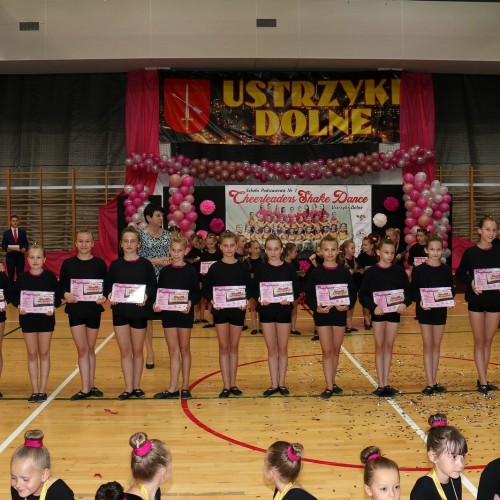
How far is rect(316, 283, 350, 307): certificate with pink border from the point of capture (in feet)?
22.7

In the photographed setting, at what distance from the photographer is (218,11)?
15.8 m

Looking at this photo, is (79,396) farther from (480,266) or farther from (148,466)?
(480,266)

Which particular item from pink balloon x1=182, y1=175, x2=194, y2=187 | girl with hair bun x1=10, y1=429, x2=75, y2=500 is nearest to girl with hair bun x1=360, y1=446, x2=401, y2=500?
girl with hair bun x1=10, y1=429, x2=75, y2=500

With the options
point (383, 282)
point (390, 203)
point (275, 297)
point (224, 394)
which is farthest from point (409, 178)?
point (224, 394)

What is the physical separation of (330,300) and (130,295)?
82.0 inches

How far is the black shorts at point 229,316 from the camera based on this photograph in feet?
23.0

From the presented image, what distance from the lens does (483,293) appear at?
278 inches

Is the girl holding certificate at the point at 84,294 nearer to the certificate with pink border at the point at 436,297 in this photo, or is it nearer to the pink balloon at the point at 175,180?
the certificate with pink border at the point at 436,297

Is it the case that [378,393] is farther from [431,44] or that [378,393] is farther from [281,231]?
[431,44]

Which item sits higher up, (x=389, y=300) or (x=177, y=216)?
(x=177, y=216)

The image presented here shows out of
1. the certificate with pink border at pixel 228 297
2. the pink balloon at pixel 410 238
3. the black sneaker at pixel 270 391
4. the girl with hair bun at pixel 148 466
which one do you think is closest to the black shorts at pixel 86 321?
the certificate with pink border at pixel 228 297

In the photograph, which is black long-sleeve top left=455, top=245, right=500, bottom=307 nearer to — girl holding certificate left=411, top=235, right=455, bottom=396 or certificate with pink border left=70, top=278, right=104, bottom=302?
girl holding certificate left=411, top=235, right=455, bottom=396

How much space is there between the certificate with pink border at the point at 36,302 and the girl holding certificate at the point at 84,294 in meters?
0.16

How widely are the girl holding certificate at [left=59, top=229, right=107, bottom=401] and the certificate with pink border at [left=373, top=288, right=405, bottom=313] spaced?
288 cm
